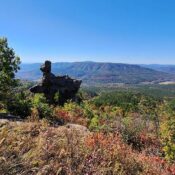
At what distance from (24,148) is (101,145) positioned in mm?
1960

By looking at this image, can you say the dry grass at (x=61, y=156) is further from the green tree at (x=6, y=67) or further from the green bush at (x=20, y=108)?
the green tree at (x=6, y=67)

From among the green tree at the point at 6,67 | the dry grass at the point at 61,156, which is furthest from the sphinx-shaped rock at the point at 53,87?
the dry grass at the point at 61,156

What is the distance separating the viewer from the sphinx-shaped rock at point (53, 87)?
43906 mm

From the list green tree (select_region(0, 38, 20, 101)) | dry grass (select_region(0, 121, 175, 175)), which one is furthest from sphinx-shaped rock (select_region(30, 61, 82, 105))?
dry grass (select_region(0, 121, 175, 175))

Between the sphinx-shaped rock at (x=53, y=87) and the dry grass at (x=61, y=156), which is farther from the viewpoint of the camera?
the sphinx-shaped rock at (x=53, y=87)

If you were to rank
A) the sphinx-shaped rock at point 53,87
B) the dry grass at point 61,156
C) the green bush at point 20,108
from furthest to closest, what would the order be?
the sphinx-shaped rock at point 53,87
the green bush at point 20,108
the dry grass at point 61,156

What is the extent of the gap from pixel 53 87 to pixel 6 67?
24.4m

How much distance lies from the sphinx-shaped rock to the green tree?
21225mm

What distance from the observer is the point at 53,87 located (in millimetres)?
45312

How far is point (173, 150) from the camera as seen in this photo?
11.3 meters

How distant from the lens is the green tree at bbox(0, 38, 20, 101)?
20.7 metres

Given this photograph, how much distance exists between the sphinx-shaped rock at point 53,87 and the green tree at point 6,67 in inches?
836

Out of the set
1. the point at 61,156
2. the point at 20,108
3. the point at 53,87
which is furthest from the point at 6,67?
the point at 53,87

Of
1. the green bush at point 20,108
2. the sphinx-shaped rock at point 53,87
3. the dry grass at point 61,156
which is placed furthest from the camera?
the sphinx-shaped rock at point 53,87
